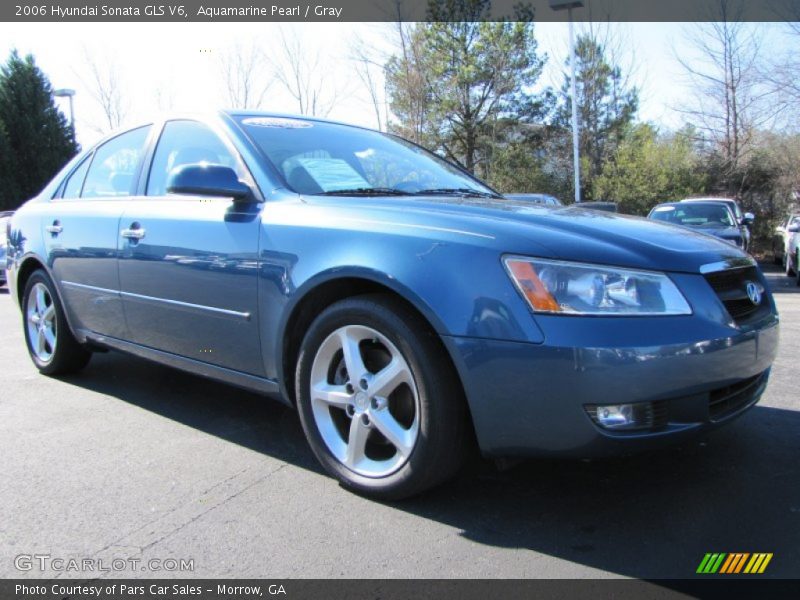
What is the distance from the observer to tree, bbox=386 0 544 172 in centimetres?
2677

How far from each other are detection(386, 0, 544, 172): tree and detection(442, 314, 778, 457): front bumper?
23637mm

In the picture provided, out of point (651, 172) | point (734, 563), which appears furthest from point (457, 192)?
point (651, 172)

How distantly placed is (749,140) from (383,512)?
2496 centimetres

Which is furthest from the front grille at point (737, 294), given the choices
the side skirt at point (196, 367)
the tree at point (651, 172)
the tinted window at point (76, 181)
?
the tree at point (651, 172)

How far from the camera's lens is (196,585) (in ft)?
7.08

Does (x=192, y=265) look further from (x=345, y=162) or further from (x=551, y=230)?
(x=551, y=230)

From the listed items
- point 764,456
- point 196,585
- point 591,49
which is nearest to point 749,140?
point 591,49

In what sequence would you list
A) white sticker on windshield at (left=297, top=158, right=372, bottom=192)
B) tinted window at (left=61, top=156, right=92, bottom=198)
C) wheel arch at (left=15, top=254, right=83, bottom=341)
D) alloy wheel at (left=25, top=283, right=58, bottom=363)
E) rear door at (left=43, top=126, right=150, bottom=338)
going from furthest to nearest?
alloy wheel at (left=25, top=283, right=58, bottom=363), tinted window at (left=61, top=156, right=92, bottom=198), wheel arch at (left=15, top=254, right=83, bottom=341), rear door at (left=43, top=126, right=150, bottom=338), white sticker on windshield at (left=297, top=158, right=372, bottom=192)

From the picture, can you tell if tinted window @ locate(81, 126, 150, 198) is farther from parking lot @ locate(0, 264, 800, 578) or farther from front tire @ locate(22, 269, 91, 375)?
parking lot @ locate(0, 264, 800, 578)

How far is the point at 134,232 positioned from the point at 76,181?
133cm

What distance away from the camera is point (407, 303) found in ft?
8.39

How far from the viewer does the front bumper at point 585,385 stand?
85.0 inches

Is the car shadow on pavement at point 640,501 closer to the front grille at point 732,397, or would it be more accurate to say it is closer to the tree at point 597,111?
the front grille at point 732,397

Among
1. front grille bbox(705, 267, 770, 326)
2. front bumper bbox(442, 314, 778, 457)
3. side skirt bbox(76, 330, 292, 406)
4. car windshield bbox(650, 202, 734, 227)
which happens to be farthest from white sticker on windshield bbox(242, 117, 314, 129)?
car windshield bbox(650, 202, 734, 227)
